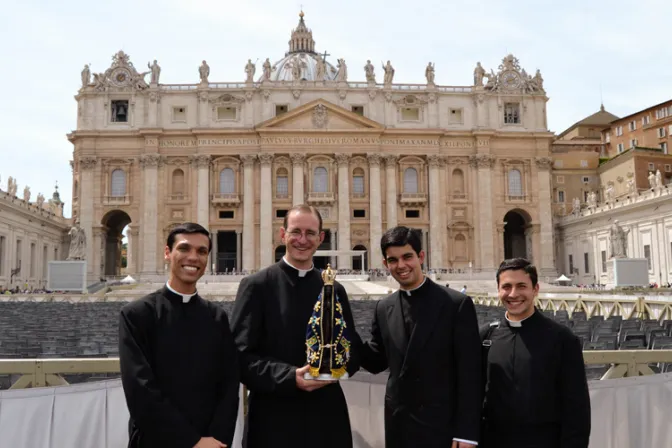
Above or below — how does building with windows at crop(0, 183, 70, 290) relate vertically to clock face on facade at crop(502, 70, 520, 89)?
below

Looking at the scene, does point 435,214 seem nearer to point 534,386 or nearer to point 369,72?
point 369,72

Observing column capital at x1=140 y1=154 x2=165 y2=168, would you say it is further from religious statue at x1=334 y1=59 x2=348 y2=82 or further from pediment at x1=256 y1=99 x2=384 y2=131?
religious statue at x1=334 y1=59 x2=348 y2=82

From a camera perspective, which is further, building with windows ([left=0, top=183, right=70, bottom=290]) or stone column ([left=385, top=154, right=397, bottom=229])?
stone column ([left=385, top=154, right=397, bottom=229])

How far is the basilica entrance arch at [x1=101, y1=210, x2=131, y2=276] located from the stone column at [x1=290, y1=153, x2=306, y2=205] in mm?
18197

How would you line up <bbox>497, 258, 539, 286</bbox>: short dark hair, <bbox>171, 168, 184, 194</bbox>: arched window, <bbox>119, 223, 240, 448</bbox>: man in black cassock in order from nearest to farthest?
<bbox>119, 223, 240, 448</bbox>: man in black cassock
<bbox>497, 258, 539, 286</bbox>: short dark hair
<bbox>171, 168, 184, 194</bbox>: arched window

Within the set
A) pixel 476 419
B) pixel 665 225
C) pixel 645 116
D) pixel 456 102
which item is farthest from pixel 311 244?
pixel 645 116

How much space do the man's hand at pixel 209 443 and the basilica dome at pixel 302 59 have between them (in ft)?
259

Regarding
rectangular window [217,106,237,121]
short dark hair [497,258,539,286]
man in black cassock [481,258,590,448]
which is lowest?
man in black cassock [481,258,590,448]

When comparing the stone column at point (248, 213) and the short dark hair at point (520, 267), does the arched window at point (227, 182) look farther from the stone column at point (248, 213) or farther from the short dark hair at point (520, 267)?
the short dark hair at point (520, 267)

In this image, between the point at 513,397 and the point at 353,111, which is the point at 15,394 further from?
the point at 353,111

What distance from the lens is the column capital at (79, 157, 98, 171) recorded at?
57.8m

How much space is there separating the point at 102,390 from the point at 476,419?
3.27 m

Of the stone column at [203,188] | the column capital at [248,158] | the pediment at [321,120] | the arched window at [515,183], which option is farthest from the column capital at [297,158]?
the arched window at [515,183]

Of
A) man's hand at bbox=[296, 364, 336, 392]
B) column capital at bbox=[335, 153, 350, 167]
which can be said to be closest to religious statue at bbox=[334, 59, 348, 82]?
column capital at bbox=[335, 153, 350, 167]
